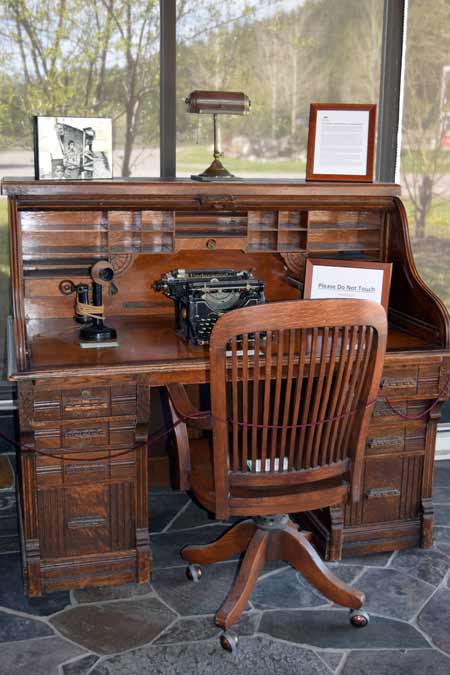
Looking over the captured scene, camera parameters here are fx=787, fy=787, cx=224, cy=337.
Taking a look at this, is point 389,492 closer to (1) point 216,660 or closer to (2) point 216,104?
(1) point 216,660

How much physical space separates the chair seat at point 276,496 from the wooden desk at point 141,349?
1.24ft

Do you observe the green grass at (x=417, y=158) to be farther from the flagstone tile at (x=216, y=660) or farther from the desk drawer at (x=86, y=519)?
the flagstone tile at (x=216, y=660)

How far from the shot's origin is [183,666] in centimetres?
244

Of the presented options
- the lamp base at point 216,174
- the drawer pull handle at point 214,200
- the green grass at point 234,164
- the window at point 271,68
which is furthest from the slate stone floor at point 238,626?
the window at point 271,68

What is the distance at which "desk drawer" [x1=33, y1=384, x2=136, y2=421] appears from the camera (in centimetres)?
264

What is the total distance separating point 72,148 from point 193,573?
168 centimetres

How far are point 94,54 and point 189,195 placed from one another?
3.75 ft

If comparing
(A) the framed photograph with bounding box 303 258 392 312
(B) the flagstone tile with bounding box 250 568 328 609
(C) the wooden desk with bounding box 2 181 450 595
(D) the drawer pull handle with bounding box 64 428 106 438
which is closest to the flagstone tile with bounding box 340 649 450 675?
(B) the flagstone tile with bounding box 250 568 328 609

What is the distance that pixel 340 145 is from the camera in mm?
3203

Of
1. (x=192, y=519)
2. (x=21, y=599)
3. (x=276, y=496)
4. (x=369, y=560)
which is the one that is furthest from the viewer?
(x=192, y=519)

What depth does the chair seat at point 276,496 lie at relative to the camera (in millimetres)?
2416

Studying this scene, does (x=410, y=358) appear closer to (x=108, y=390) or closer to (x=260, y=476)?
(x=260, y=476)

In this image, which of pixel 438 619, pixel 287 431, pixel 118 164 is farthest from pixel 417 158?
pixel 438 619

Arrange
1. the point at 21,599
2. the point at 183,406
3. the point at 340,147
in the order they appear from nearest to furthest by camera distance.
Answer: the point at 183,406, the point at 21,599, the point at 340,147
